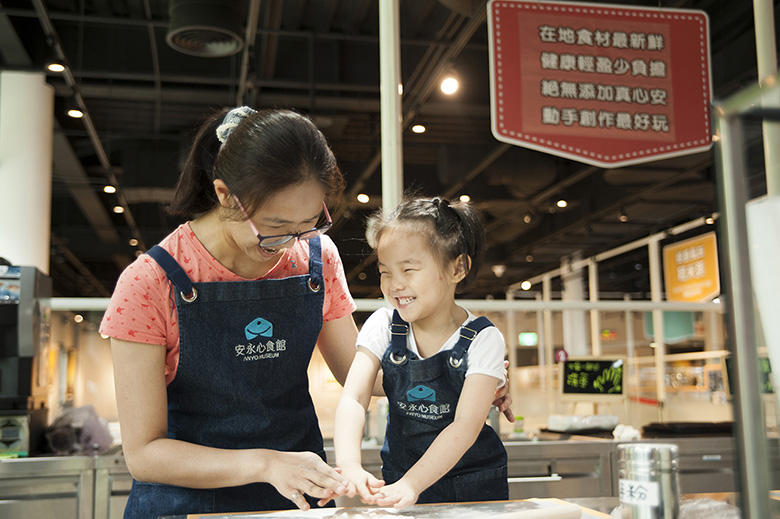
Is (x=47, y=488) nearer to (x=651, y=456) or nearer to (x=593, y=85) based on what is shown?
(x=651, y=456)

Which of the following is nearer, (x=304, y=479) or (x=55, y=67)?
(x=304, y=479)

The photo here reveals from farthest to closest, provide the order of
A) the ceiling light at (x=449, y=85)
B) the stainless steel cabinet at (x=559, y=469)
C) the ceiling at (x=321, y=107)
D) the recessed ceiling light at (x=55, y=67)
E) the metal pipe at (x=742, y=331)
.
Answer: the recessed ceiling light at (x=55, y=67) < the ceiling light at (x=449, y=85) < the ceiling at (x=321, y=107) < the stainless steel cabinet at (x=559, y=469) < the metal pipe at (x=742, y=331)

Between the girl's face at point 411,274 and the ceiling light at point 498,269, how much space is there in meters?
2.60

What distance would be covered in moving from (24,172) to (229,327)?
301 centimetres

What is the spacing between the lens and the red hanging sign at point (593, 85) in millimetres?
3643

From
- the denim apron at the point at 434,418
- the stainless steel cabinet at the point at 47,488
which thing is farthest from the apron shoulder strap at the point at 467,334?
the stainless steel cabinet at the point at 47,488

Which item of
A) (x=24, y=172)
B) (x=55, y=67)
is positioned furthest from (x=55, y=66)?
(x=24, y=172)

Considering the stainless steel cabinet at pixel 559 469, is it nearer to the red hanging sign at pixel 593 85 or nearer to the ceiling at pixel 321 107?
the ceiling at pixel 321 107

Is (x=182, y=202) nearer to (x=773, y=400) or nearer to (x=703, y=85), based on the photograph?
(x=773, y=400)

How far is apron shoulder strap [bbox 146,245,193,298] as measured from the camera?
1.36 meters

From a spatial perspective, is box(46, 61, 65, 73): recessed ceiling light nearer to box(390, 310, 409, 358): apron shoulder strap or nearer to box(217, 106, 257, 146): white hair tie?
box(217, 106, 257, 146): white hair tie

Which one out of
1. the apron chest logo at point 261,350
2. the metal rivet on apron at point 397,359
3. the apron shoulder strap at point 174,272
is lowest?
the metal rivet on apron at point 397,359

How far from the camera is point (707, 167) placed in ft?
14.0

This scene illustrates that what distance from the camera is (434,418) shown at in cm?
153
